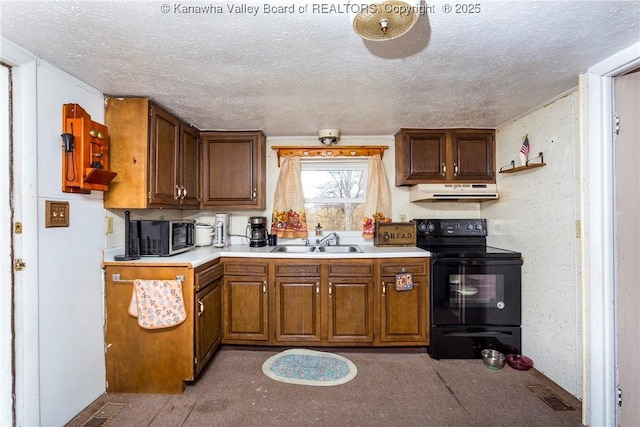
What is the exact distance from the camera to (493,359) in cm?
228

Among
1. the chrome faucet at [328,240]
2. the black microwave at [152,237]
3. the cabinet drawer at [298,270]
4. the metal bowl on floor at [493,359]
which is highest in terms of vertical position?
the black microwave at [152,237]

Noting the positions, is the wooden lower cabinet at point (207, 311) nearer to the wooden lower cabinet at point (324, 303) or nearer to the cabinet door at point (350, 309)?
the wooden lower cabinet at point (324, 303)

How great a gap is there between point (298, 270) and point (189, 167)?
1.37 meters

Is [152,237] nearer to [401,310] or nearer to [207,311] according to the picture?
[207,311]

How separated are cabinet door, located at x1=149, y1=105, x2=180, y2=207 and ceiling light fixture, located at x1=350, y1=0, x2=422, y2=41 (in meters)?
1.66

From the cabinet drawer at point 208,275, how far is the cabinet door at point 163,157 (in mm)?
600

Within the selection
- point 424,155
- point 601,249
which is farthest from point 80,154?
point 601,249

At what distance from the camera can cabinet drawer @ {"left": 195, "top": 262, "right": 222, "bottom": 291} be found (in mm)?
2052

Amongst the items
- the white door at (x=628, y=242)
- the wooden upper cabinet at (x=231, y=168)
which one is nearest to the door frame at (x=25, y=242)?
the wooden upper cabinet at (x=231, y=168)

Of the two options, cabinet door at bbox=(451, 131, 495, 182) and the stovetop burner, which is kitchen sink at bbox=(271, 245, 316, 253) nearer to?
the stovetop burner

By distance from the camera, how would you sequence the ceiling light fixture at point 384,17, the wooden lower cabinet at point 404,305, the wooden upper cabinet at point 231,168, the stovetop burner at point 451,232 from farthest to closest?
the stovetop burner at point 451,232 → the wooden upper cabinet at point 231,168 → the wooden lower cabinet at point 404,305 → the ceiling light fixture at point 384,17

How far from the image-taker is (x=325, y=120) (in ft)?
8.31

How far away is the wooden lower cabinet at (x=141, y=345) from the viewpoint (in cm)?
196

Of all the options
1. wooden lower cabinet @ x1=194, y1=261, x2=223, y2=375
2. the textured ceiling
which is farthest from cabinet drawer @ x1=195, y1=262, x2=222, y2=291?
the textured ceiling
